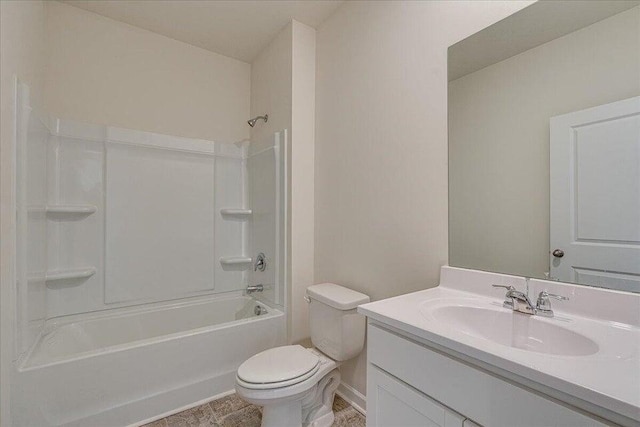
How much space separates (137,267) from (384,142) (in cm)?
200

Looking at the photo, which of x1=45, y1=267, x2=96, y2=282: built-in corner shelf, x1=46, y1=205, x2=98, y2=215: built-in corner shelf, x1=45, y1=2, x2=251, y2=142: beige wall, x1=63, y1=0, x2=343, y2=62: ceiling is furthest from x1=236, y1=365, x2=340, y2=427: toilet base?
x1=63, y1=0, x2=343, y2=62: ceiling

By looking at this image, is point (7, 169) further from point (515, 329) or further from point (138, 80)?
point (515, 329)

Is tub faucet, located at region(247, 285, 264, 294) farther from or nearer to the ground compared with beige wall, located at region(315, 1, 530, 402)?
nearer to the ground

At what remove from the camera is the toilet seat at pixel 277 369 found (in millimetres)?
1334

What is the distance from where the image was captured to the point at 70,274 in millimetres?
1917

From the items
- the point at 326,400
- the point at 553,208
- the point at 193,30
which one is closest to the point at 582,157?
the point at 553,208

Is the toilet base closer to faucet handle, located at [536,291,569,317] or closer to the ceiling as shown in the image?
faucet handle, located at [536,291,569,317]

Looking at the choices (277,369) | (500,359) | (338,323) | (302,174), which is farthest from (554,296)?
(302,174)

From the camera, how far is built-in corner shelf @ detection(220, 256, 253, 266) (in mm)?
2533

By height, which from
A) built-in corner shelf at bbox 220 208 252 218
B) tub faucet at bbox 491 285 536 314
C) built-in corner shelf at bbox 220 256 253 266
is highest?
built-in corner shelf at bbox 220 208 252 218

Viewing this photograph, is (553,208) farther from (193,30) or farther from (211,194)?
(193,30)

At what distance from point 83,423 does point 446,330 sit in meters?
1.86

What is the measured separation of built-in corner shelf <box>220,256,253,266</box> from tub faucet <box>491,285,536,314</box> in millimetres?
2041

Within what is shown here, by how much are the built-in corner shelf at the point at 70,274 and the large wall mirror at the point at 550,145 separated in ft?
7.50
